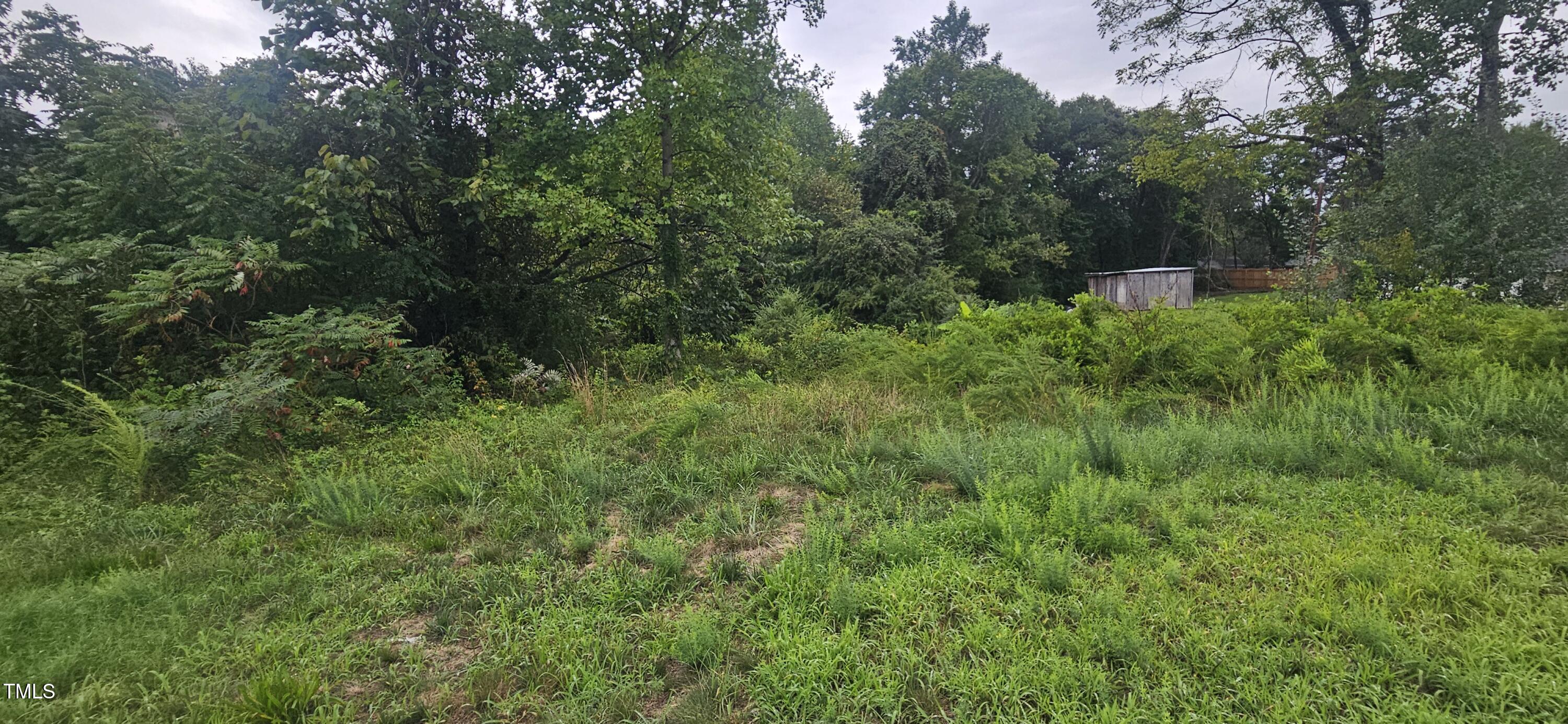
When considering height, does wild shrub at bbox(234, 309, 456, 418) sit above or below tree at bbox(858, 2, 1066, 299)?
below

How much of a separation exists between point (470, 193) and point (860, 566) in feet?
22.7

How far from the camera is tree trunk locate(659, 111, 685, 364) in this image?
877 centimetres

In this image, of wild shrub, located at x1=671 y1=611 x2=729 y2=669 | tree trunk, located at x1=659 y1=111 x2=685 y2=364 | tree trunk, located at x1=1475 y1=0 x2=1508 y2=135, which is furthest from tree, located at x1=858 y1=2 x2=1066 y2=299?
wild shrub, located at x1=671 y1=611 x2=729 y2=669

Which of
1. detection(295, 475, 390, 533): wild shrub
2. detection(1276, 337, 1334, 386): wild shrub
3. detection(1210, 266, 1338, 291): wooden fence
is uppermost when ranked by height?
detection(1210, 266, 1338, 291): wooden fence

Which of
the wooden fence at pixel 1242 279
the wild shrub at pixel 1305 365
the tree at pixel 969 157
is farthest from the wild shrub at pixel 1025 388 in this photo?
the wooden fence at pixel 1242 279

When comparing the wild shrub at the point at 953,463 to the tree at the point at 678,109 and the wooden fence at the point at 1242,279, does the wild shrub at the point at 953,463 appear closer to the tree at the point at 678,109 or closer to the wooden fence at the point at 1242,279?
the tree at the point at 678,109

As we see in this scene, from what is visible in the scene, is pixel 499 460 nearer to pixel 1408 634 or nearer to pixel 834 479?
pixel 834 479

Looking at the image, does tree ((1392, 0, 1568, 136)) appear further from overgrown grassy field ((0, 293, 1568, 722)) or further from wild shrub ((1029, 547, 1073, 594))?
wild shrub ((1029, 547, 1073, 594))

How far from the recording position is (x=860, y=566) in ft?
9.86

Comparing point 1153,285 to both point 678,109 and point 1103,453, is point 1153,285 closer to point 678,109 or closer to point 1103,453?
point 678,109

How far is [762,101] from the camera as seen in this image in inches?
372

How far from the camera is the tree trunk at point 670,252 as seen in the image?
8773 mm

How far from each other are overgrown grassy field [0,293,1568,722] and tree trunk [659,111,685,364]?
4069 mm

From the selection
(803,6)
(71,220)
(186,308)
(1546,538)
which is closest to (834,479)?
(1546,538)
